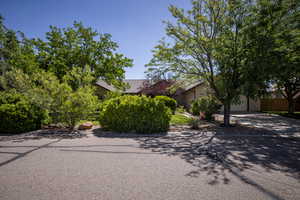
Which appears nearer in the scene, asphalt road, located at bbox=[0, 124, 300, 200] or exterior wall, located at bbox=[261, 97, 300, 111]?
asphalt road, located at bbox=[0, 124, 300, 200]

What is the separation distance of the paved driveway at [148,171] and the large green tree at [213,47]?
3845 millimetres

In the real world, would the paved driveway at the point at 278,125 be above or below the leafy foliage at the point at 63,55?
below

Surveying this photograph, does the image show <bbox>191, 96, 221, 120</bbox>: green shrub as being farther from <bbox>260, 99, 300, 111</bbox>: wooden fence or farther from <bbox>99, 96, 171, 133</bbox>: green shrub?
<bbox>260, 99, 300, 111</bbox>: wooden fence

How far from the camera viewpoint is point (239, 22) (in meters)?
6.87

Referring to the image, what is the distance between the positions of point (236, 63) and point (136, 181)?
24.3ft

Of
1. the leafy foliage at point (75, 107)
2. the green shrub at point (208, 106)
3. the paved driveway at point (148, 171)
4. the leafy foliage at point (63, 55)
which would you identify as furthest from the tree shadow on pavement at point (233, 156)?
the leafy foliage at point (63, 55)

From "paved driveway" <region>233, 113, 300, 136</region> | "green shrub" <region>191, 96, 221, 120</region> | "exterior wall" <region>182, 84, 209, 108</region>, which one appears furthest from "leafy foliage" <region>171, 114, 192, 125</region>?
"exterior wall" <region>182, 84, 209, 108</region>

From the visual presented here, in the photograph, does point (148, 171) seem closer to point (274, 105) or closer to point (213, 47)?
point (213, 47)

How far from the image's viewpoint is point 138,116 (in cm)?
695

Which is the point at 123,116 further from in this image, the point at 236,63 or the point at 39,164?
the point at 236,63

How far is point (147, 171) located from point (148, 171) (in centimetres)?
2

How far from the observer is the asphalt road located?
2402mm

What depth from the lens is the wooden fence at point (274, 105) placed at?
64.4 ft

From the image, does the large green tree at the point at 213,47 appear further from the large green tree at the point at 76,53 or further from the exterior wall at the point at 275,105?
the exterior wall at the point at 275,105
